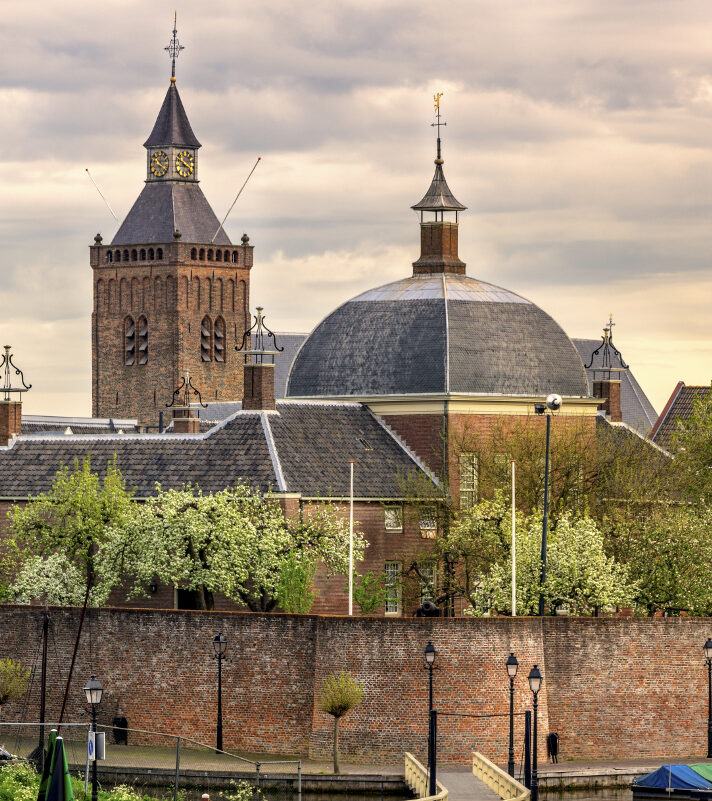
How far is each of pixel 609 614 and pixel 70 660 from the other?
53.6 ft

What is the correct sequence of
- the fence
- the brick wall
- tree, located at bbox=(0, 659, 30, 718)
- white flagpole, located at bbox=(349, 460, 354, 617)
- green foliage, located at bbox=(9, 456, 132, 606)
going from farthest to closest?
green foliage, located at bbox=(9, 456, 132, 606), white flagpole, located at bbox=(349, 460, 354, 617), tree, located at bbox=(0, 659, 30, 718), the brick wall, the fence

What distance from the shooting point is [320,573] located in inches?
2766

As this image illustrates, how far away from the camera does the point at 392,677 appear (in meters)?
57.8

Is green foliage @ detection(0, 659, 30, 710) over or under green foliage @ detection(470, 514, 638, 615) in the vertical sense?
under

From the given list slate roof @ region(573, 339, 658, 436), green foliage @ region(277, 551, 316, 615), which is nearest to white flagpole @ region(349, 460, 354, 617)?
green foliage @ region(277, 551, 316, 615)

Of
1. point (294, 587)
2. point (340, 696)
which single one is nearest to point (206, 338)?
point (294, 587)

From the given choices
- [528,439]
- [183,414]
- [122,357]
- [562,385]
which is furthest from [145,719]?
[122,357]

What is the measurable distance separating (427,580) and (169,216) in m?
87.5

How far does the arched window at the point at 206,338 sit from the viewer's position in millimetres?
158625

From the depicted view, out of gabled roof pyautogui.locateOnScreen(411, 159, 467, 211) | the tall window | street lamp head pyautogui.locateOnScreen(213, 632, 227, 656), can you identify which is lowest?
street lamp head pyautogui.locateOnScreen(213, 632, 227, 656)

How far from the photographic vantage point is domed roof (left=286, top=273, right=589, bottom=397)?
256 feet

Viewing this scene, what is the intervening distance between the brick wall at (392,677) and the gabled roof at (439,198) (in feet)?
97.7

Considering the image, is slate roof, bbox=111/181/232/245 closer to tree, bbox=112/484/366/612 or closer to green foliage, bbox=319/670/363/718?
tree, bbox=112/484/366/612

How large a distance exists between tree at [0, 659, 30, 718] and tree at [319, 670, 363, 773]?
8.74 m
